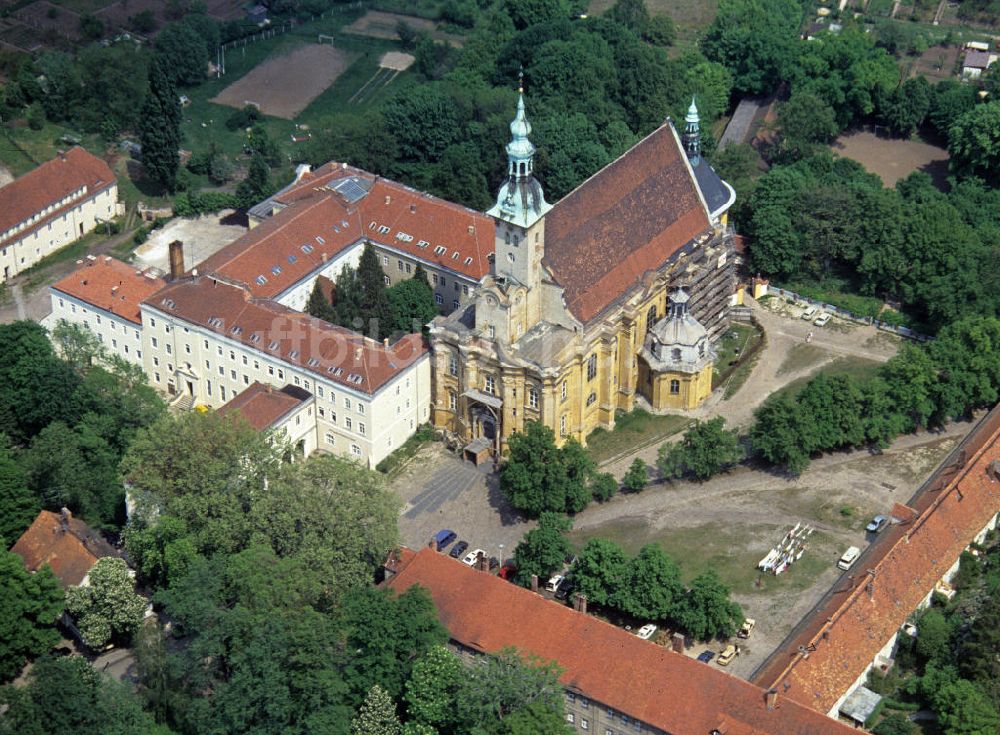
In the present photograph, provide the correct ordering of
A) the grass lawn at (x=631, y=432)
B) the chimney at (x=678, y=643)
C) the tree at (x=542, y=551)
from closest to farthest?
the chimney at (x=678, y=643) < the tree at (x=542, y=551) < the grass lawn at (x=631, y=432)

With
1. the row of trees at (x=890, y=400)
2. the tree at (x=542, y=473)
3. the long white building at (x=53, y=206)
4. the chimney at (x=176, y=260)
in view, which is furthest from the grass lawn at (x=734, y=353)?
the long white building at (x=53, y=206)

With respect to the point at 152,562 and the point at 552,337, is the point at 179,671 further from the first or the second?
the point at 552,337

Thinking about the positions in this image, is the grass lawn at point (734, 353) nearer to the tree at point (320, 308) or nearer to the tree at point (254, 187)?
the tree at point (320, 308)

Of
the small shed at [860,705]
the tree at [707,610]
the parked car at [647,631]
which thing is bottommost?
the parked car at [647,631]

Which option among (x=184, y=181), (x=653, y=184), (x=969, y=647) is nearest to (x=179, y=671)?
(x=969, y=647)

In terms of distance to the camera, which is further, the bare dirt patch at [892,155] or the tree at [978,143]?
the bare dirt patch at [892,155]

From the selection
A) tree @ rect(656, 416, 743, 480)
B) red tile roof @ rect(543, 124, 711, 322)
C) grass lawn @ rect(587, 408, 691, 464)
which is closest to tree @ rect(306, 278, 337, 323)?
red tile roof @ rect(543, 124, 711, 322)

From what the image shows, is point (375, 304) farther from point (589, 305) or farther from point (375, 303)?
point (589, 305)
